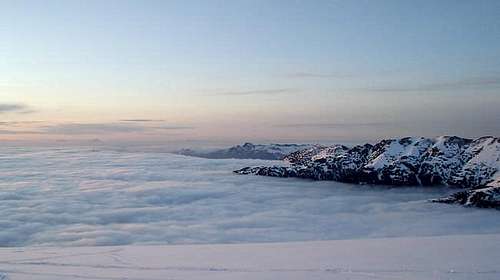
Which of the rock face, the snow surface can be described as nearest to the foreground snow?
the snow surface

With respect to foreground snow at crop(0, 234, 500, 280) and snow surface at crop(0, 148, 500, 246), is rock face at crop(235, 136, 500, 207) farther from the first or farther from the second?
foreground snow at crop(0, 234, 500, 280)

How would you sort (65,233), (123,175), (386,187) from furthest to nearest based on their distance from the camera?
(123,175) → (386,187) → (65,233)

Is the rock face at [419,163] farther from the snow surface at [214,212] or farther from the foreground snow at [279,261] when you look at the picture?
the foreground snow at [279,261]

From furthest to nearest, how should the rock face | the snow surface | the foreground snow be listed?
the rock face, the snow surface, the foreground snow

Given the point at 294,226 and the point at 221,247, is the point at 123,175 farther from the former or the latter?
the point at 221,247

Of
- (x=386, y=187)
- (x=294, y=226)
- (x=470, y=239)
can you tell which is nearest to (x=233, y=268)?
(x=470, y=239)

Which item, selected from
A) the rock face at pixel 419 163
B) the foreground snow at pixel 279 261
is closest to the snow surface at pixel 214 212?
the rock face at pixel 419 163

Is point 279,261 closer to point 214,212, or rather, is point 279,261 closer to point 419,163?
point 214,212
